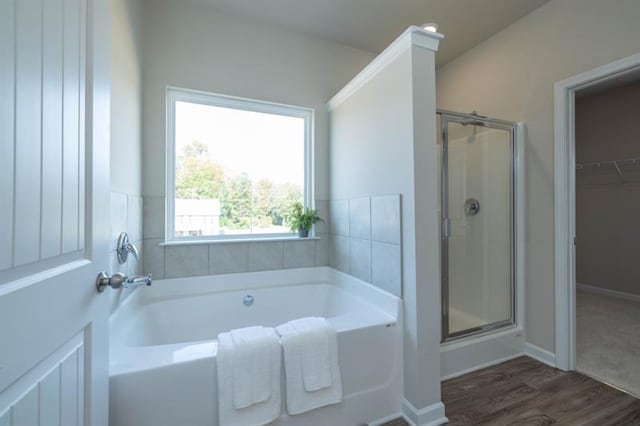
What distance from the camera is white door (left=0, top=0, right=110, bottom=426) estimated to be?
0.57m

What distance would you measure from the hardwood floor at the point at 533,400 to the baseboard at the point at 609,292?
2.61 metres

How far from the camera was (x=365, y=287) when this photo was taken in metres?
1.97

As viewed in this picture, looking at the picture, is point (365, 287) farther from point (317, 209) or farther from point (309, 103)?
point (309, 103)

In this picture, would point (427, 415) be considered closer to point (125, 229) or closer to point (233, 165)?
point (125, 229)

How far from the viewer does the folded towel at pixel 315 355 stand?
1382 millimetres

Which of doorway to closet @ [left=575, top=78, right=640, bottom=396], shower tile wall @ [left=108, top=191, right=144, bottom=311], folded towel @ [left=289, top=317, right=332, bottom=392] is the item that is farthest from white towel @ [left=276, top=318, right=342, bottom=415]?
doorway to closet @ [left=575, top=78, right=640, bottom=396]

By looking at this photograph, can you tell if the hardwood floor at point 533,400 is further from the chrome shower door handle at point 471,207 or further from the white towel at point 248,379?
the chrome shower door handle at point 471,207

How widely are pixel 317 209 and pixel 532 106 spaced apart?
1.94m

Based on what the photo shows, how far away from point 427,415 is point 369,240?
3.41 feet

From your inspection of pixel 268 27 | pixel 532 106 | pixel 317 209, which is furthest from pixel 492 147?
pixel 268 27

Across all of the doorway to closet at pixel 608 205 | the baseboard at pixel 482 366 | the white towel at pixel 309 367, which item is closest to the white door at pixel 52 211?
the white towel at pixel 309 367

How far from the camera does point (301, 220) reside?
2.46 m

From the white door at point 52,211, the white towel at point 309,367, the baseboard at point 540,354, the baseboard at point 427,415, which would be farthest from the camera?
the baseboard at point 540,354

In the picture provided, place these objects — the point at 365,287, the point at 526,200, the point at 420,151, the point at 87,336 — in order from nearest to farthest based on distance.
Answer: the point at 87,336, the point at 420,151, the point at 365,287, the point at 526,200
